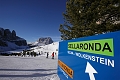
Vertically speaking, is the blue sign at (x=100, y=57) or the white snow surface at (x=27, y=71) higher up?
the blue sign at (x=100, y=57)

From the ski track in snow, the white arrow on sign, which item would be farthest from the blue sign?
the ski track in snow

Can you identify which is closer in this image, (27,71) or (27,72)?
(27,72)

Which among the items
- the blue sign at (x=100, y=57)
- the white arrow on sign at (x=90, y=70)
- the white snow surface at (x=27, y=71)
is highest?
the blue sign at (x=100, y=57)

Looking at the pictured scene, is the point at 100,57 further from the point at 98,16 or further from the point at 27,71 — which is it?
the point at 27,71

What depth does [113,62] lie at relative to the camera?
2.20m

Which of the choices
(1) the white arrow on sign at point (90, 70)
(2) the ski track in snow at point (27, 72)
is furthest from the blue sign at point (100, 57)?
(2) the ski track in snow at point (27, 72)

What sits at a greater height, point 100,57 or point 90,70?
point 100,57

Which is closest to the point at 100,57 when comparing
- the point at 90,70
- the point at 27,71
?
the point at 90,70

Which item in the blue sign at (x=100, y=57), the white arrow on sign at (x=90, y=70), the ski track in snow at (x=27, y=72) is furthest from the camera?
the ski track in snow at (x=27, y=72)

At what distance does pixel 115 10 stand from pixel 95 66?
7.21m

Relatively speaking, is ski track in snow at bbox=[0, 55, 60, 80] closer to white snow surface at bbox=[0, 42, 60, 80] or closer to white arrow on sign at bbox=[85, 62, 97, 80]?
white snow surface at bbox=[0, 42, 60, 80]

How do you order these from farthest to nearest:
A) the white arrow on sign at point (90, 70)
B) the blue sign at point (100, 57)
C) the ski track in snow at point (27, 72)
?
1. the ski track in snow at point (27, 72)
2. the white arrow on sign at point (90, 70)
3. the blue sign at point (100, 57)

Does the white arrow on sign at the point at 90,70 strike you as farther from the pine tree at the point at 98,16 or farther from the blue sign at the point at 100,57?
the pine tree at the point at 98,16

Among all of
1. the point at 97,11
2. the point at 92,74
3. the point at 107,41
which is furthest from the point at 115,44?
the point at 97,11
